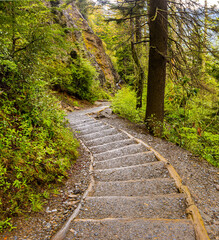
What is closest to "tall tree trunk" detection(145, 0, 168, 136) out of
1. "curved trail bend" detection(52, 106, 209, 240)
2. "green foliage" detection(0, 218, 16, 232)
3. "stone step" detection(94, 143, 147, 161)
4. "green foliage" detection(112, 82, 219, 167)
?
"green foliage" detection(112, 82, 219, 167)

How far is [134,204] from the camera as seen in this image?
8.69 ft

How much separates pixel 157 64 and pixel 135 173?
3.65 meters

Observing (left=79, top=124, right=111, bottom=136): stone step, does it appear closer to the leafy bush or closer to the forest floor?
the forest floor

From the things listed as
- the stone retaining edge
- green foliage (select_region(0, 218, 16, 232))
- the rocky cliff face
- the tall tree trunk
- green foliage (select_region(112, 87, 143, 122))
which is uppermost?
the rocky cliff face

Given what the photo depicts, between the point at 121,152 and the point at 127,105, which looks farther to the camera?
the point at 127,105

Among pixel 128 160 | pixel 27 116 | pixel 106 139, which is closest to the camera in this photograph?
pixel 27 116

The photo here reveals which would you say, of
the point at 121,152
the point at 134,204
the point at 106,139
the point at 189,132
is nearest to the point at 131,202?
the point at 134,204

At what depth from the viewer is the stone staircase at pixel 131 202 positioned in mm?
2076

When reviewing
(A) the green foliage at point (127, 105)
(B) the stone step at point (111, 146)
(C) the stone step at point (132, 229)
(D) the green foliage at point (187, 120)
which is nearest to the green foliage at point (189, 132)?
(D) the green foliage at point (187, 120)

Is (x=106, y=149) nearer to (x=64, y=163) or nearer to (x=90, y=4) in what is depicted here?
(x=64, y=163)

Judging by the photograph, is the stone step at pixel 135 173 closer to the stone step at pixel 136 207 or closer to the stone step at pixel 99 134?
the stone step at pixel 136 207

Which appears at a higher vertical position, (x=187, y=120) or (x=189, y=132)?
(x=187, y=120)

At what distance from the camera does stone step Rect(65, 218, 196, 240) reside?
1.98 meters

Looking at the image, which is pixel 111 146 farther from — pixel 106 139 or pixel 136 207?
pixel 136 207
